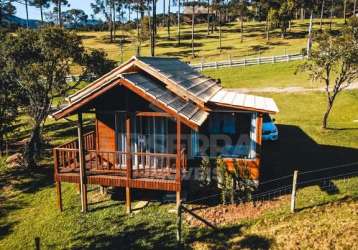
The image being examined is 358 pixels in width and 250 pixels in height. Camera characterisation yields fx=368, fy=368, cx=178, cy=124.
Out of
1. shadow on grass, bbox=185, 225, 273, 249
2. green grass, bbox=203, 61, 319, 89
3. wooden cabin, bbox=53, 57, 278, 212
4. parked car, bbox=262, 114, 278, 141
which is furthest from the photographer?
green grass, bbox=203, 61, 319, 89

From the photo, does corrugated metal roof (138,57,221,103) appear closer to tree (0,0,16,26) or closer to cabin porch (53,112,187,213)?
cabin porch (53,112,187,213)

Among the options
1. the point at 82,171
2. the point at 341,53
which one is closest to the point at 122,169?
the point at 82,171

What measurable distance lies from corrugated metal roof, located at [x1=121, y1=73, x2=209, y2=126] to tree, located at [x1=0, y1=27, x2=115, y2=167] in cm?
817

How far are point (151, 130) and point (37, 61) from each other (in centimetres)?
985

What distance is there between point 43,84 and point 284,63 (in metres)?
35.5

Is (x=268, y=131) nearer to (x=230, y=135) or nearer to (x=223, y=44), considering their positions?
(x=230, y=135)

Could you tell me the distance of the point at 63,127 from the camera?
30.4m

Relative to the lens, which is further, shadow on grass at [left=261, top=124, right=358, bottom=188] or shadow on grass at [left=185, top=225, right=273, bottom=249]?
shadow on grass at [left=261, top=124, right=358, bottom=188]

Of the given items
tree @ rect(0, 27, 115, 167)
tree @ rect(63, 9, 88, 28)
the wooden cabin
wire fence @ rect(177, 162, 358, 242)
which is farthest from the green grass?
tree @ rect(63, 9, 88, 28)

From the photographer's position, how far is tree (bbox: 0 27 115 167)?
20969 millimetres

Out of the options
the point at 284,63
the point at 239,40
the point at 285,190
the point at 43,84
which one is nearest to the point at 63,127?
the point at 43,84

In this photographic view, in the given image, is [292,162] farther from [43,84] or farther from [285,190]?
[43,84]

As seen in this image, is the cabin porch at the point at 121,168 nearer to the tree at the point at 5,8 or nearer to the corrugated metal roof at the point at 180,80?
the corrugated metal roof at the point at 180,80

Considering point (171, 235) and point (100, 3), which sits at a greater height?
point (100, 3)
